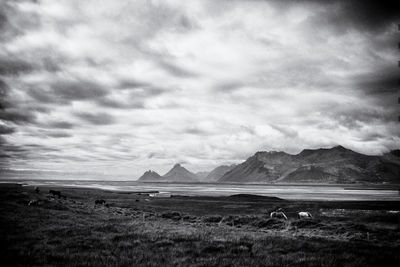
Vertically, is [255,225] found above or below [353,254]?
below

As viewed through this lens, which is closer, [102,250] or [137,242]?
[102,250]

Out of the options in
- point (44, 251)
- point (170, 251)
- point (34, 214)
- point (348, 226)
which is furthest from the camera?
point (348, 226)

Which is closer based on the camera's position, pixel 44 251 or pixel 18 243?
pixel 44 251

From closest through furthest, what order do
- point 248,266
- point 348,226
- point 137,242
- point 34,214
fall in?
point 248,266 → point 137,242 → point 34,214 → point 348,226

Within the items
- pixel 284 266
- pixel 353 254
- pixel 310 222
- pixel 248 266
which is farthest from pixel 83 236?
pixel 310 222

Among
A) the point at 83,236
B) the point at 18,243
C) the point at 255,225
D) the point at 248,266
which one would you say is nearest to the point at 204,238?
the point at 248,266

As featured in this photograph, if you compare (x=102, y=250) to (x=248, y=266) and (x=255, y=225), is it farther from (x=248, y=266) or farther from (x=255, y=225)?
(x=255, y=225)

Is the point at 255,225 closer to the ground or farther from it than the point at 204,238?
closer to the ground

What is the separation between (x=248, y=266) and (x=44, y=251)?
32.5ft

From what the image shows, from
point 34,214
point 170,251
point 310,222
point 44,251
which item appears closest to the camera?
point 44,251

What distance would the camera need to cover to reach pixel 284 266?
12.0 metres

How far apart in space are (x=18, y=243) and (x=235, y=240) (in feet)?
40.8

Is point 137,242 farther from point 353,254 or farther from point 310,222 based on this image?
point 310,222

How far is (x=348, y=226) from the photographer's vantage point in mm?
27609
